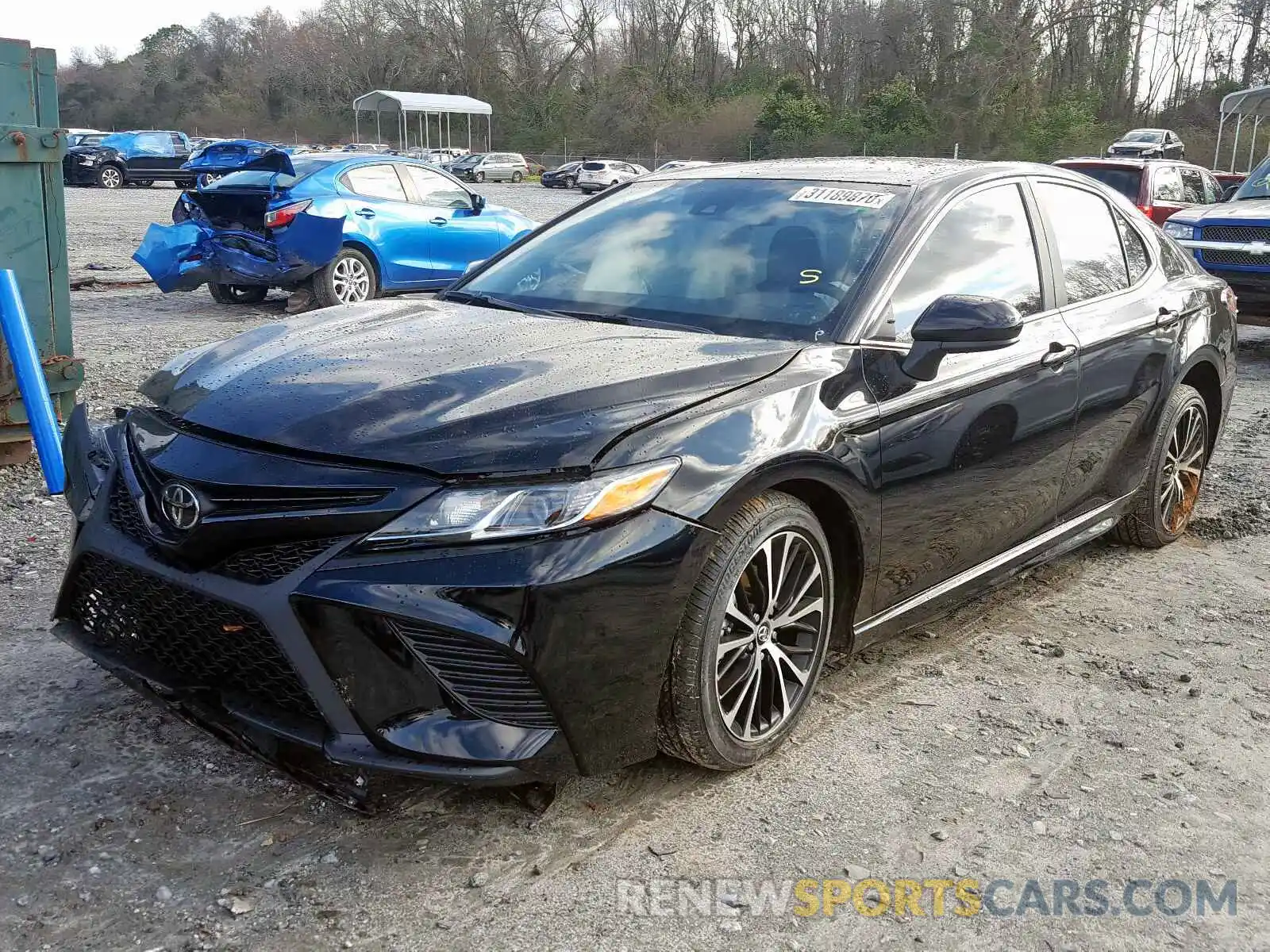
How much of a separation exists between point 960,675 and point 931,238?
1.42 meters

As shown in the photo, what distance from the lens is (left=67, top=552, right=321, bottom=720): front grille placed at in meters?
2.72

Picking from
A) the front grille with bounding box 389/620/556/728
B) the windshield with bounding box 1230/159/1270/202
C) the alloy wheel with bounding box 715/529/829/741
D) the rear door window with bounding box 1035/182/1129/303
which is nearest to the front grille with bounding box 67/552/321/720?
the front grille with bounding box 389/620/556/728

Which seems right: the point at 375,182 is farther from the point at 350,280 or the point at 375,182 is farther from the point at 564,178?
the point at 564,178

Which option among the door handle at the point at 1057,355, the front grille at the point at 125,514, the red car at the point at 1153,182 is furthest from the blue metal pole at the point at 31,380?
the red car at the point at 1153,182

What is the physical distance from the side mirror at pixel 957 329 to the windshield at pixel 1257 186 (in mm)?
9730

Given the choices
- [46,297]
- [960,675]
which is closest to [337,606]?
[960,675]

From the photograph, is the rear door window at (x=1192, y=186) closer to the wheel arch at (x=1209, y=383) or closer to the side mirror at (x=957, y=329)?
the wheel arch at (x=1209, y=383)

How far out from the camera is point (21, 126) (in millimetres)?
5676

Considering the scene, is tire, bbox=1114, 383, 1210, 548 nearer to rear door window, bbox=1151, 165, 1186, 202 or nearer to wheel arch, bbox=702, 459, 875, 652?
wheel arch, bbox=702, 459, 875, 652

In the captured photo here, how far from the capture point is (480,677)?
8.70 feet

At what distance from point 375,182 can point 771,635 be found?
1019 centimetres

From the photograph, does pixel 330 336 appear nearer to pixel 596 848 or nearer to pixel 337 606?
pixel 337 606

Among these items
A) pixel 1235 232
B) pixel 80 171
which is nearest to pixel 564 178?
pixel 80 171

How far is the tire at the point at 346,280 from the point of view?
1180cm
